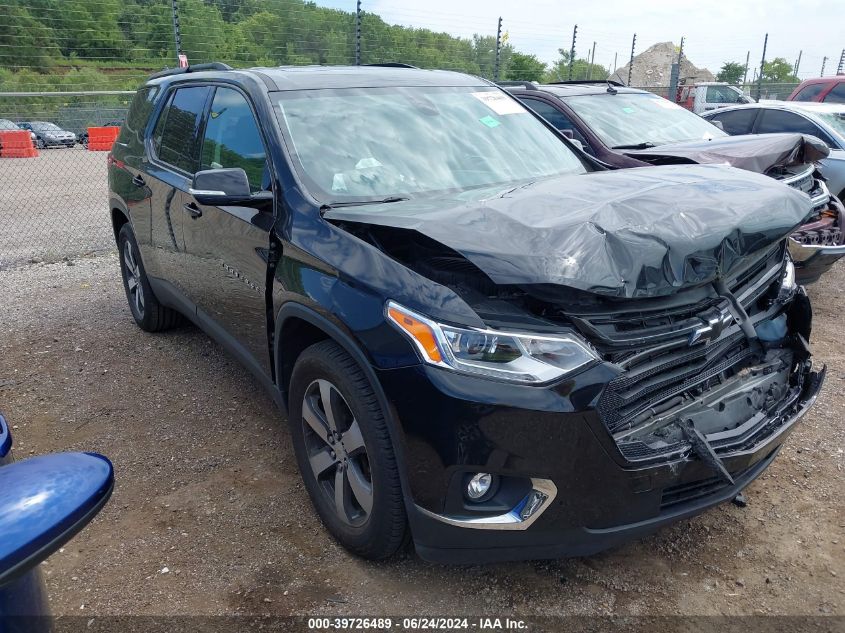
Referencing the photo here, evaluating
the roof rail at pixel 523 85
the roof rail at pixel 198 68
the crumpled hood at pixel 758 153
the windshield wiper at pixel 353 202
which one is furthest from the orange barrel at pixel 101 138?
the windshield wiper at pixel 353 202

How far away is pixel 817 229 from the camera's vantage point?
5.38 meters

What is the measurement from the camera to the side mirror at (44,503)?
108cm

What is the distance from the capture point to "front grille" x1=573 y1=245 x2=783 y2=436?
220cm

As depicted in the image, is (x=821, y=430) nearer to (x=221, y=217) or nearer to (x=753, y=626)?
(x=753, y=626)

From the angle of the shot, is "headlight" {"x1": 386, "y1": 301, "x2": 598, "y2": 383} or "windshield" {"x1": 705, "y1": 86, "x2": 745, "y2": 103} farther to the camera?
"windshield" {"x1": 705, "y1": 86, "x2": 745, "y2": 103}

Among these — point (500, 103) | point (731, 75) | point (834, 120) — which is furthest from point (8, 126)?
point (731, 75)

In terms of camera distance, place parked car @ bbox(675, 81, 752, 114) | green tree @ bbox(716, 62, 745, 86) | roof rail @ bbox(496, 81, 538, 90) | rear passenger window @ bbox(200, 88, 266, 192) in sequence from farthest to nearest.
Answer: green tree @ bbox(716, 62, 745, 86), parked car @ bbox(675, 81, 752, 114), roof rail @ bbox(496, 81, 538, 90), rear passenger window @ bbox(200, 88, 266, 192)

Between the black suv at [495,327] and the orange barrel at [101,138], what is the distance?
55.5ft

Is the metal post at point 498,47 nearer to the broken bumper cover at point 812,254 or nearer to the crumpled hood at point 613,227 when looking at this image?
the broken bumper cover at point 812,254

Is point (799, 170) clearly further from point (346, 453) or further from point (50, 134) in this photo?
point (50, 134)

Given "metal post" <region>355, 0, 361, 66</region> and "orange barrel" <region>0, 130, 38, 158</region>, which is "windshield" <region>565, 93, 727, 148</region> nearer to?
"metal post" <region>355, 0, 361, 66</region>

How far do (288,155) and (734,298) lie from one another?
1893 mm

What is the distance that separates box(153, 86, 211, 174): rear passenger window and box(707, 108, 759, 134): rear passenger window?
772 centimetres

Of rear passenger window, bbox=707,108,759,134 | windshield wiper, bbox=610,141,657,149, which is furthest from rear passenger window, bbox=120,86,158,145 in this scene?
rear passenger window, bbox=707,108,759,134
